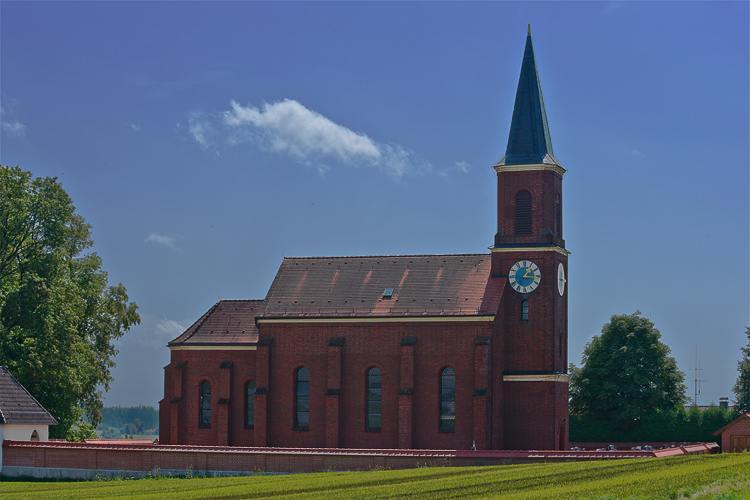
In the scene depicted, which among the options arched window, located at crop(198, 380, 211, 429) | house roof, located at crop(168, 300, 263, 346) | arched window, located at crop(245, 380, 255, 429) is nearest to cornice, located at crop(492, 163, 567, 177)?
house roof, located at crop(168, 300, 263, 346)

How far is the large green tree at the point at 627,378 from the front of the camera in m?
80.4

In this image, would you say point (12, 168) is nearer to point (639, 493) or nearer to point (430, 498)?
point (430, 498)

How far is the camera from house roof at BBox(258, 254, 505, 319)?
6016 centimetres

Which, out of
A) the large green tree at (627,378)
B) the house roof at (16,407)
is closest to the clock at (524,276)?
the large green tree at (627,378)

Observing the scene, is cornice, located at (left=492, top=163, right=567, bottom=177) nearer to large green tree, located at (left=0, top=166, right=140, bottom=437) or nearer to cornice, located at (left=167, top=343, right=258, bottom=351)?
cornice, located at (left=167, top=343, right=258, bottom=351)

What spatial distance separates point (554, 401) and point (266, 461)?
60.2 ft

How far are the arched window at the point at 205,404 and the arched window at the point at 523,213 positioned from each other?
70.3 ft

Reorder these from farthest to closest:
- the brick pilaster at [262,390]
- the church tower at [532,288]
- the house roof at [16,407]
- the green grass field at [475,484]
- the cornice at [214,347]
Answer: the cornice at [214,347]
the brick pilaster at [262,390]
the church tower at [532,288]
the house roof at [16,407]
the green grass field at [475,484]

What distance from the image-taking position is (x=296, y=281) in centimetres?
6462

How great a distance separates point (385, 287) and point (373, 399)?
6795 millimetres

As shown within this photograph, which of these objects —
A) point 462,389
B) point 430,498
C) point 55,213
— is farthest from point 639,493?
point 55,213

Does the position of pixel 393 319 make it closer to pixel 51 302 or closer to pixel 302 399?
pixel 302 399

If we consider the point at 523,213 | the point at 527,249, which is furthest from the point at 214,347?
the point at 523,213

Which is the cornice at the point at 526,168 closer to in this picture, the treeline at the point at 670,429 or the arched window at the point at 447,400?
the arched window at the point at 447,400
